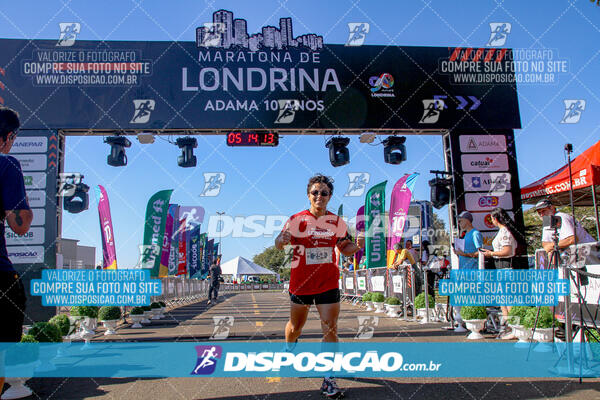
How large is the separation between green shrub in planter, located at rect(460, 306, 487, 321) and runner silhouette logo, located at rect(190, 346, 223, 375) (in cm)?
420

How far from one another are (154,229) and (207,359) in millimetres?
9575

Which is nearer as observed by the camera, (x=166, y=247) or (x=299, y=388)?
(x=299, y=388)

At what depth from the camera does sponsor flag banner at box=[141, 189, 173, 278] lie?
14156mm

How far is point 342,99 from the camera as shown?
12.7 metres

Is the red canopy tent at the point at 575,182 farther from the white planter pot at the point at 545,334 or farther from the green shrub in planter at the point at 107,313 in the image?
the green shrub in planter at the point at 107,313

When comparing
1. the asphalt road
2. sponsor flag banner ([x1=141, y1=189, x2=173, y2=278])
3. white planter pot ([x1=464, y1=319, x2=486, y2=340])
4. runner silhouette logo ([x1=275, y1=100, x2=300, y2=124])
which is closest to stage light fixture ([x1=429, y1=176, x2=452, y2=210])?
runner silhouette logo ([x1=275, y1=100, x2=300, y2=124])

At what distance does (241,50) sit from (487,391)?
10.6 metres

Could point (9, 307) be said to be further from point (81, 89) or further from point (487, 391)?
point (81, 89)

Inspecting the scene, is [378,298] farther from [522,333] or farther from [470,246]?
[522,333]

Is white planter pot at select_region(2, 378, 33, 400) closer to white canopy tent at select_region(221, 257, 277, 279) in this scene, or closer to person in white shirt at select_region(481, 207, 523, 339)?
person in white shirt at select_region(481, 207, 523, 339)

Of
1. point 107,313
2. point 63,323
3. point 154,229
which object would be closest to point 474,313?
point 63,323

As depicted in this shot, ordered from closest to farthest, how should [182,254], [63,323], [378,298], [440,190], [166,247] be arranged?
[63,323]
[440,190]
[378,298]
[166,247]
[182,254]

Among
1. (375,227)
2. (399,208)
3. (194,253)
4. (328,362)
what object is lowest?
(328,362)

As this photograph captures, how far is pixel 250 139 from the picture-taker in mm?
12414
